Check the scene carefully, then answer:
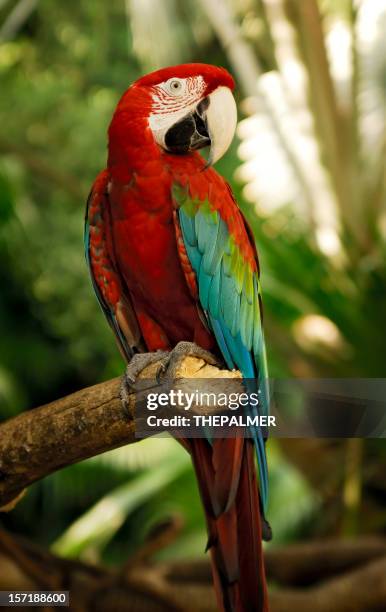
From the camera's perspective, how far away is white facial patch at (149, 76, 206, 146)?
98 centimetres

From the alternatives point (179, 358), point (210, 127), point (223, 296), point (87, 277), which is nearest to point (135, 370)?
point (179, 358)

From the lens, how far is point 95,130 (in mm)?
2953

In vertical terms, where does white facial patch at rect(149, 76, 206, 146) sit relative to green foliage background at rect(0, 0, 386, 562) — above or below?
above

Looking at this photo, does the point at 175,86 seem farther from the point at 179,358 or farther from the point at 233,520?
the point at 233,520

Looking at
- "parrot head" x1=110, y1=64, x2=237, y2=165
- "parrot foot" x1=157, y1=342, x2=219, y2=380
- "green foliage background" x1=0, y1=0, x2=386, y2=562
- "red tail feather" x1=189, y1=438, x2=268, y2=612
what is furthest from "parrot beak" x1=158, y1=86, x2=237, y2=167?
"green foliage background" x1=0, y1=0, x2=386, y2=562

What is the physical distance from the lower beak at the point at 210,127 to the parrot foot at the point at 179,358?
0.78 ft

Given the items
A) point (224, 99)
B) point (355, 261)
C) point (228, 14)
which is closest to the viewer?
point (224, 99)

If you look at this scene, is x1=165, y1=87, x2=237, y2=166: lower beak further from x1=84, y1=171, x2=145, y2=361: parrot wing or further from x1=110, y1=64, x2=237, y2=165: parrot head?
x1=84, y1=171, x2=145, y2=361: parrot wing

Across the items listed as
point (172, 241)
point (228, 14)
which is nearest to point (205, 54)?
point (228, 14)

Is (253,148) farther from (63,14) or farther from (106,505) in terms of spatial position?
(63,14)

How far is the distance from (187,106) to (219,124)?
0.16ft

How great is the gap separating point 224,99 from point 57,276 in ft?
6.38

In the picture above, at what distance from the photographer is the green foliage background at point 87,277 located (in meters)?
1.72

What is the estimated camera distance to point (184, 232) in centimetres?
98
